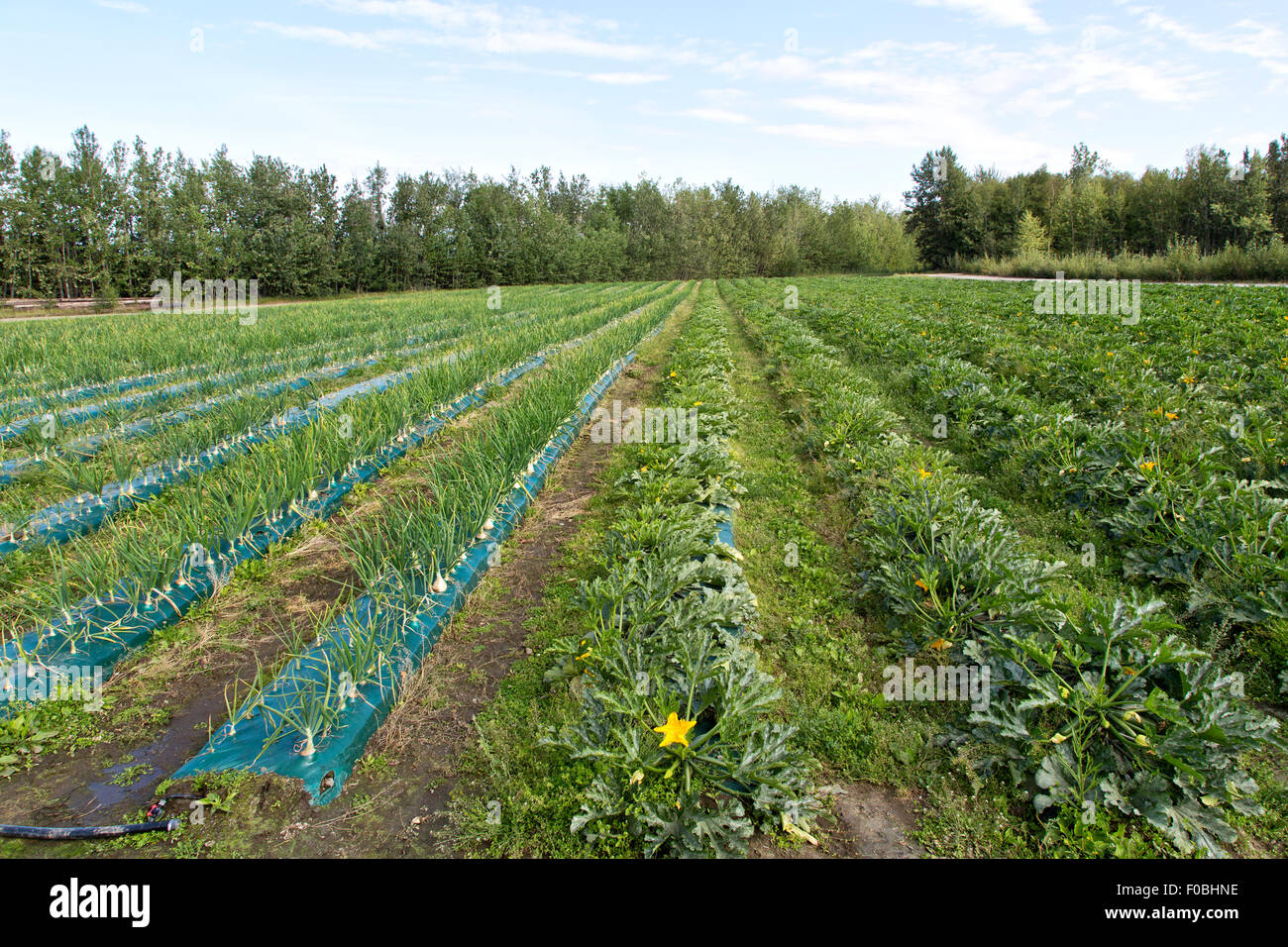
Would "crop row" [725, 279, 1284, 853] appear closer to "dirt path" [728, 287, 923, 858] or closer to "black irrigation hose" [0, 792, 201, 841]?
"dirt path" [728, 287, 923, 858]

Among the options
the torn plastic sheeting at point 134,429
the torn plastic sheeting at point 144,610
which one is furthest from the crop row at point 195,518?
the torn plastic sheeting at point 134,429

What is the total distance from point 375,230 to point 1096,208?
4254 cm

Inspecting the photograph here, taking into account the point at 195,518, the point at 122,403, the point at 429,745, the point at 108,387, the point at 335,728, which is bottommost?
the point at 429,745

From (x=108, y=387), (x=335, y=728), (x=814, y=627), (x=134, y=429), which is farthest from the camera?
(x=108, y=387)

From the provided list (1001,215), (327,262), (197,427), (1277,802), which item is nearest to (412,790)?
(1277,802)

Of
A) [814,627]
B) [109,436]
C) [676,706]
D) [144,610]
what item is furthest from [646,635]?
[109,436]

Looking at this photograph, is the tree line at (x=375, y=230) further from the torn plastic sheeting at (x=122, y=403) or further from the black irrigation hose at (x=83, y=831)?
the black irrigation hose at (x=83, y=831)

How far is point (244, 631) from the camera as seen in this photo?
9.51 ft

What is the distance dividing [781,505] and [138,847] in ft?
12.2

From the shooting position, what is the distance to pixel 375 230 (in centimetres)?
3750

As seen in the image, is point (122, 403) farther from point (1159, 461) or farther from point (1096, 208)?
point (1096, 208)

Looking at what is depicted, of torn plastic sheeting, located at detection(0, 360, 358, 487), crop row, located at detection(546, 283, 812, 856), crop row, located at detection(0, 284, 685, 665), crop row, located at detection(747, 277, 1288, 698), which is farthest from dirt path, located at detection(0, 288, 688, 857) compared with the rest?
crop row, located at detection(747, 277, 1288, 698)

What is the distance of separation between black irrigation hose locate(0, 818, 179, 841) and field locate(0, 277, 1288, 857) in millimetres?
31

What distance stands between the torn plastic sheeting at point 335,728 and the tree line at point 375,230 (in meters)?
31.7
